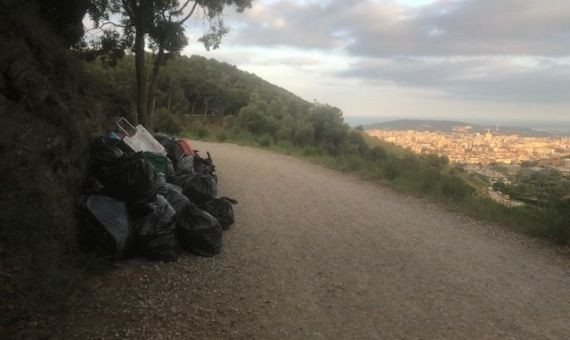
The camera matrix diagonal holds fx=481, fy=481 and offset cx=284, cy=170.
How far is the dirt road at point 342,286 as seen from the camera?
4219 millimetres

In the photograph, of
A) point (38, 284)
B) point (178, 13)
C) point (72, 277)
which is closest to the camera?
point (38, 284)

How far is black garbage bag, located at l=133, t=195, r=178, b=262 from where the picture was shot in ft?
17.3

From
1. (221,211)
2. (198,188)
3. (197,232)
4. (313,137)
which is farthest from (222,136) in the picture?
(197,232)

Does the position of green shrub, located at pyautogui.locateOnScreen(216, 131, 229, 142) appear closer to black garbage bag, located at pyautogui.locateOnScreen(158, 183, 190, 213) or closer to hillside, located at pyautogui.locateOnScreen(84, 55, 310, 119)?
hillside, located at pyautogui.locateOnScreen(84, 55, 310, 119)

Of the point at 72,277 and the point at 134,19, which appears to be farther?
the point at 134,19

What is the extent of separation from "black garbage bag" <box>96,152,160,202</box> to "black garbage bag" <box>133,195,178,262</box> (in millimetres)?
196

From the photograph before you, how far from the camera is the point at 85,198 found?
519 cm

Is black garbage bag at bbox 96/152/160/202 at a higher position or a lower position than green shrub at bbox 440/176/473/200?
higher

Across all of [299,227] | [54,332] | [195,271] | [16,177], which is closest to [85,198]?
[16,177]

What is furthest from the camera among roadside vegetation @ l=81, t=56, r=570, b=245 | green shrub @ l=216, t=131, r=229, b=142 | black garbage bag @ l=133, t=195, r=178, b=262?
green shrub @ l=216, t=131, r=229, b=142

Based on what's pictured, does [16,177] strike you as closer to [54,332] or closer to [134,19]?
[54,332]

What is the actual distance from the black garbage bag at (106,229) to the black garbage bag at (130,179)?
317 millimetres

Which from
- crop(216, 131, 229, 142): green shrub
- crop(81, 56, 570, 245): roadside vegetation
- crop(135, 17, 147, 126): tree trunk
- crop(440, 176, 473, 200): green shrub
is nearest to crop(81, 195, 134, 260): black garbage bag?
crop(81, 56, 570, 245): roadside vegetation

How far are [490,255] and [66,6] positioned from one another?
8995 millimetres
